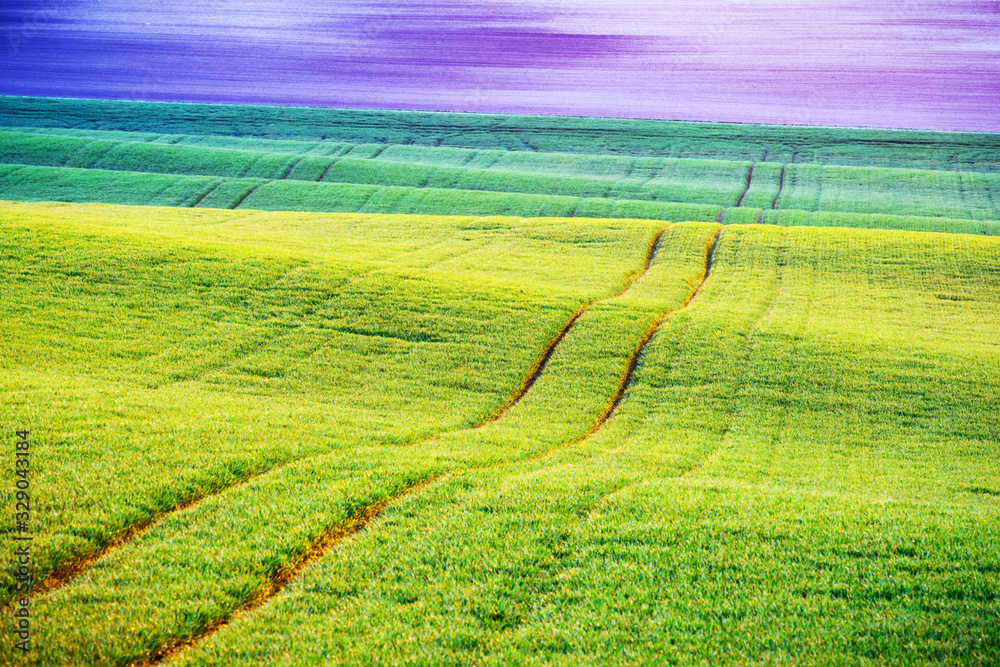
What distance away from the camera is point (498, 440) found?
20875mm

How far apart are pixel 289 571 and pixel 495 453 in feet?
26.8

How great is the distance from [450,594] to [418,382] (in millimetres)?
14990

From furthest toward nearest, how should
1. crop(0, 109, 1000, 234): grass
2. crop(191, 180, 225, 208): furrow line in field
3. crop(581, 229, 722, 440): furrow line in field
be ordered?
crop(191, 180, 225, 208): furrow line in field < crop(0, 109, 1000, 234): grass < crop(581, 229, 722, 440): furrow line in field

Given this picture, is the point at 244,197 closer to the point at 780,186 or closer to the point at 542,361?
the point at 542,361

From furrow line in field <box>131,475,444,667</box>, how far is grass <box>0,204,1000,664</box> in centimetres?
6

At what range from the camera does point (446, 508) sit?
14.8m

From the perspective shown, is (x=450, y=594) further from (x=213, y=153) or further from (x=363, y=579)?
(x=213, y=153)

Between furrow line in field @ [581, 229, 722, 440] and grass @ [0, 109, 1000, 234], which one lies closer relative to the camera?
furrow line in field @ [581, 229, 722, 440]

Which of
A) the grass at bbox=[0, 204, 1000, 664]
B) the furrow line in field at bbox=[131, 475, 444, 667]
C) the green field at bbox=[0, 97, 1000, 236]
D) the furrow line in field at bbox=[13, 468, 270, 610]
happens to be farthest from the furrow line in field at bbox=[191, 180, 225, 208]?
the furrow line in field at bbox=[131, 475, 444, 667]

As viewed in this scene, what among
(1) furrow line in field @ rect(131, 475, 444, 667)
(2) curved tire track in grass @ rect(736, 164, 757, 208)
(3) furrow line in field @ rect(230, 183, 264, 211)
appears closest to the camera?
(1) furrow line in field @ rect(131, 475, 444, 667)

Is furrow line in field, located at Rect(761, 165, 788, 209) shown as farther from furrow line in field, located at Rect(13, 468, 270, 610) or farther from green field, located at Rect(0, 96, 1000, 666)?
furrow line in field, located at Rect(13, 468, 270, 610)

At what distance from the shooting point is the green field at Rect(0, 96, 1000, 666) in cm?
1066

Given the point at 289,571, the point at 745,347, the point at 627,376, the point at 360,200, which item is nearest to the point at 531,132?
the point at 360,200

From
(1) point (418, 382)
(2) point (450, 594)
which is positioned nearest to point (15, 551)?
(2) point (450, 594)
